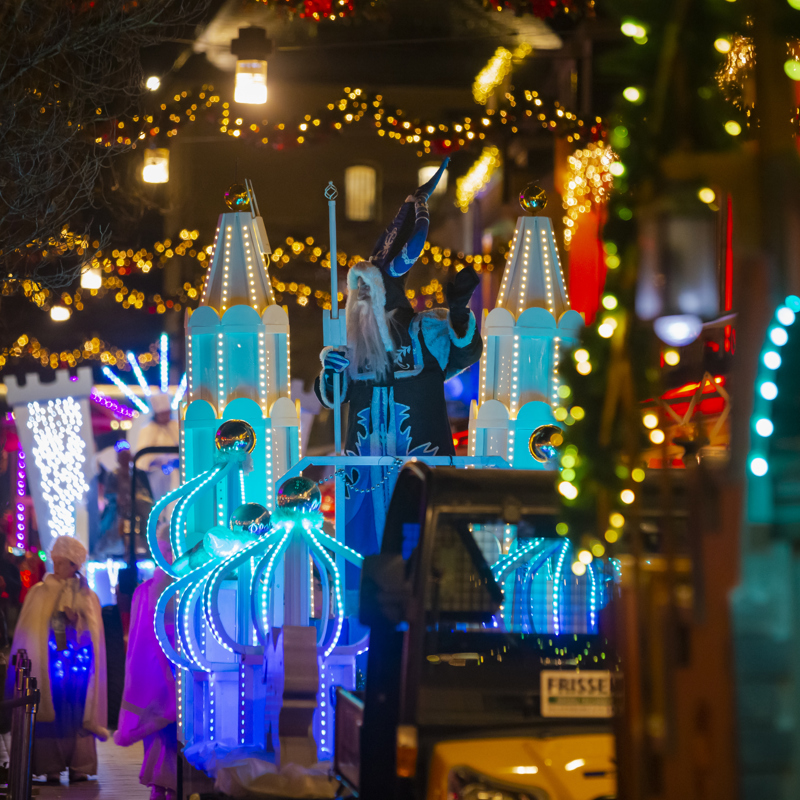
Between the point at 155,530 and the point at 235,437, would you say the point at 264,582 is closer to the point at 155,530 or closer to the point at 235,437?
the point at 155,530

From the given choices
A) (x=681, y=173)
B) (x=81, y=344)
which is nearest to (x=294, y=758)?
(x=681, y=173)

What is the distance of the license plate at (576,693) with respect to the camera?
4523 mm

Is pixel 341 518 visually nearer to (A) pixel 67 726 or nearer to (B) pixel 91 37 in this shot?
(A) pixel 67 726

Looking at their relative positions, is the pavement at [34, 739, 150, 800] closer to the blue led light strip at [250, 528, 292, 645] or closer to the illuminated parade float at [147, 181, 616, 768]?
the illuminated parade float at [147, 181, 616, 768]

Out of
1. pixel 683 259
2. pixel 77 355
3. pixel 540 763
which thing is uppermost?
pixel 77 355

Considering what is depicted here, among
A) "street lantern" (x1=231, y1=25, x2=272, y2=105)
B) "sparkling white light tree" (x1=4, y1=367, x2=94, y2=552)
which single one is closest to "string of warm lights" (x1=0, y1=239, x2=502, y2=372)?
"sparkling white light tree" (x1=4, y1=367, x2=94, y2=552)

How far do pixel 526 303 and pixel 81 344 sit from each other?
15.1 meters

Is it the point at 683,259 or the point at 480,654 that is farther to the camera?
the point at 480,654

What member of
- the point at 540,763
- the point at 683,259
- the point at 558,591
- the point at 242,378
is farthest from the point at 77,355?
the point at 683,259

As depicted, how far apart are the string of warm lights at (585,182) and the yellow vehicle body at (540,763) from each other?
35.6 ft

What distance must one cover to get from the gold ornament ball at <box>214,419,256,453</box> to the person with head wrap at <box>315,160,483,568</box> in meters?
0.70

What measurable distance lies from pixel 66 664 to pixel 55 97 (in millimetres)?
4727

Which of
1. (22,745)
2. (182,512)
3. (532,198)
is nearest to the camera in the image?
(22,745)

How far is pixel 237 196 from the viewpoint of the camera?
31.6ft
